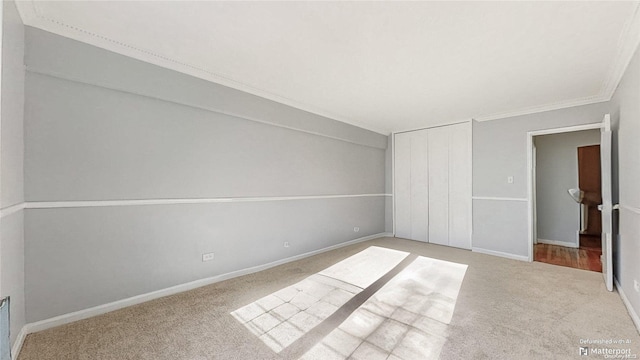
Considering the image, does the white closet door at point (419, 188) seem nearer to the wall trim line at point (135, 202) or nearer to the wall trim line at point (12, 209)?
the wall trim line at point (135, 202)

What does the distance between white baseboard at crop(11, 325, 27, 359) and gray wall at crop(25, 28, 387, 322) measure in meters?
0.15

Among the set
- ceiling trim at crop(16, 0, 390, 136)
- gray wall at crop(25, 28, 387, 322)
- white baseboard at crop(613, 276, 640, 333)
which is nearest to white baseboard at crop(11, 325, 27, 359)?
gray wall at crop(25, 28, 387, 322)

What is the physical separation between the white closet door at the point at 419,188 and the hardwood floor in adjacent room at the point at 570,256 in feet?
6.41

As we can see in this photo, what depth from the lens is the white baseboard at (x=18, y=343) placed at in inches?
68.8

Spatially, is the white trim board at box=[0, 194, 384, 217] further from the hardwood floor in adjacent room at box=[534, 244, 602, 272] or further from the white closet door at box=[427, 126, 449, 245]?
the hardwood floor in adjacent room at box=[534, 244, 602, 272]

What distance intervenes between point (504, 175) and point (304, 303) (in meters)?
4.16

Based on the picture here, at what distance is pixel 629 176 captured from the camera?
2.45m

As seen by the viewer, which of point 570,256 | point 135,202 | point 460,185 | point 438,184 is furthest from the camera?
point 438,184

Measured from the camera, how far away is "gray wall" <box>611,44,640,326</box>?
221 centimetres

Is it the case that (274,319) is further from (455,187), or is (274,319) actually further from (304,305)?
(455,187)

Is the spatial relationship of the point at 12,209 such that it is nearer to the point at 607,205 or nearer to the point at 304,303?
the point at 304,303

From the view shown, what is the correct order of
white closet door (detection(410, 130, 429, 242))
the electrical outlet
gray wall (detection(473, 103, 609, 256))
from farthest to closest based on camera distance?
white closet door (detection(410, 130, 429, 242)) < gray wall (detection(473, 103, 609, 256)) < the electrical outlet

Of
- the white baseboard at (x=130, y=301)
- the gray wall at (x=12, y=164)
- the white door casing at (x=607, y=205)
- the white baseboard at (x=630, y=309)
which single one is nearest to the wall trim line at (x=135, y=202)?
the gray wall at (x=12, y=164)

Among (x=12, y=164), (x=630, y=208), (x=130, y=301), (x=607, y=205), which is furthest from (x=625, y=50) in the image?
(x=130, y=301)
